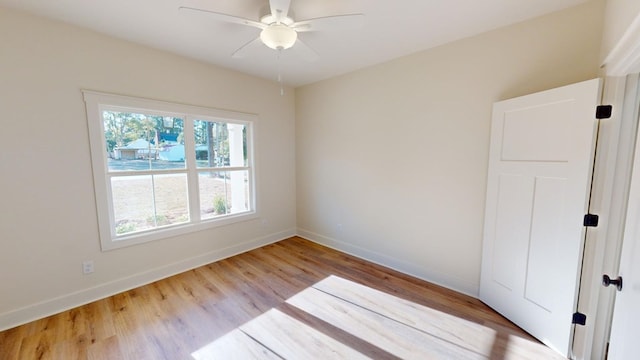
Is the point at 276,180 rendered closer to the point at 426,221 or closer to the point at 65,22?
the point at 426,221

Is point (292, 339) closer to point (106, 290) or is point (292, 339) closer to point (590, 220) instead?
point (106, 290)

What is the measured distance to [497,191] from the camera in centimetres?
225

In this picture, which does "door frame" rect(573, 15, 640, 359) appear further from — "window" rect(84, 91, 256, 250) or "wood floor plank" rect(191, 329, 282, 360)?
"window" rect(84, 91, 256, 250)

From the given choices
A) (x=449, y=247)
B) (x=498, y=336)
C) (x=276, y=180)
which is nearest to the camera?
(x=498, y=336)

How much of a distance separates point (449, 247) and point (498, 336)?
0.88 meters

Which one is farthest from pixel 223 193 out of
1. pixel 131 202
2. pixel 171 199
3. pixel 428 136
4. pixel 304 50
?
pixel 428 136

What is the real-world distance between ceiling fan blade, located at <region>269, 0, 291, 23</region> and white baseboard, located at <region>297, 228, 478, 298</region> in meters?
2.85

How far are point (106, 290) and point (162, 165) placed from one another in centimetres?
140

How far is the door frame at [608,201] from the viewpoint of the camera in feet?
4.99

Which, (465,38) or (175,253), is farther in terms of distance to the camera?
(175,253)

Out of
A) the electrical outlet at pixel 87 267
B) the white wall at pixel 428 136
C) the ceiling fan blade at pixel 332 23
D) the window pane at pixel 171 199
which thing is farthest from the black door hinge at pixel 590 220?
the electrical outlet at pixel 87 267

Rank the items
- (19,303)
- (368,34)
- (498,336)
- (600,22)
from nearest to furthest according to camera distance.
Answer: (600,22), (498,336), (19,303), (368,34)

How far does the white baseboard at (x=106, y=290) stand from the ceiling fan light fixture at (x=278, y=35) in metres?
2.76

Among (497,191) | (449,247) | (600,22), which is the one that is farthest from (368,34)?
(449,247)
